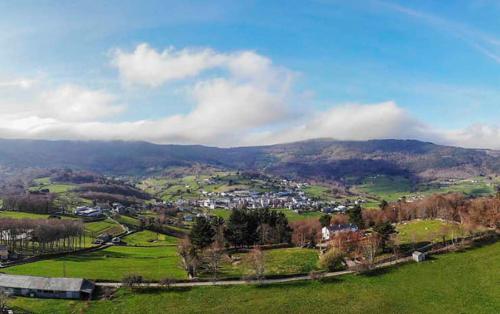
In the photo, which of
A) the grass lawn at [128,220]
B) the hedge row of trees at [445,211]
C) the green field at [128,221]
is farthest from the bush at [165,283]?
the grass lawn at [128,220]

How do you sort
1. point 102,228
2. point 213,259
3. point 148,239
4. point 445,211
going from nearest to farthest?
point 213,259
point 445,211
point 148,239
point 102,228

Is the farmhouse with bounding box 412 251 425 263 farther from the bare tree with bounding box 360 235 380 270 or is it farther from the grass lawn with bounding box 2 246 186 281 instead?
the grass lawn with bounding box 2 246 186 281

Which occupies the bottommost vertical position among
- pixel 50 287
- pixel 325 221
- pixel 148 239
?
pixel 148 239

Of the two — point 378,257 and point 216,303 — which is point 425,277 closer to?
point 378,257

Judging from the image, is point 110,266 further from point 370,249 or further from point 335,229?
point 335,229

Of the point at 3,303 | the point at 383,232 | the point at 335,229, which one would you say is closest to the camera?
the point at 3,303

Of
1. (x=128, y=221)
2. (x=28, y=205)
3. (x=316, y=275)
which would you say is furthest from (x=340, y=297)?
(x=28, y=205)

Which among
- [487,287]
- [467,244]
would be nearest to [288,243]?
[467,244]
